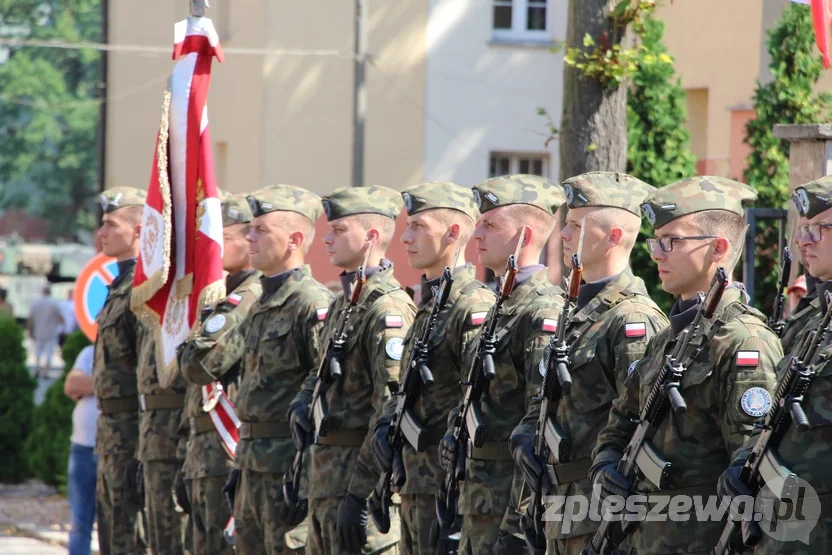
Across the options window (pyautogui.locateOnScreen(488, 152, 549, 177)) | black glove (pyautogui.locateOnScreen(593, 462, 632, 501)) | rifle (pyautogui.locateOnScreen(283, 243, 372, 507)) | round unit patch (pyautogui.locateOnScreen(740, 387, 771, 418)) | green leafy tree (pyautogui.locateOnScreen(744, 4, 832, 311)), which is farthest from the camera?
window (pyautogui.locateOnScreen(488, 152, 549, 177))

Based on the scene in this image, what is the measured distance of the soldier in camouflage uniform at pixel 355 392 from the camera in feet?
19.4

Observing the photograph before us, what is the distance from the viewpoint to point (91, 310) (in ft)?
31.3

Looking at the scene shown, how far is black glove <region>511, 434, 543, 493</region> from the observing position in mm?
4789

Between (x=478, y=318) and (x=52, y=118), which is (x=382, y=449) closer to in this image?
(x=478, y=318)

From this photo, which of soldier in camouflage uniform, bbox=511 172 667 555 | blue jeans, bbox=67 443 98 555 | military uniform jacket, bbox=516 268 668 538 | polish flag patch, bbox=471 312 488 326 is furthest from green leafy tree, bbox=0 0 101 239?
military uniform jacket, bbox=516 268 668 538

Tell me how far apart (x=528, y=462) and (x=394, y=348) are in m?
1.29

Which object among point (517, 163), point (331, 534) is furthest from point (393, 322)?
point (517, 163)

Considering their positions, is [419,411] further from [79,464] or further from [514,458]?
[79,464]

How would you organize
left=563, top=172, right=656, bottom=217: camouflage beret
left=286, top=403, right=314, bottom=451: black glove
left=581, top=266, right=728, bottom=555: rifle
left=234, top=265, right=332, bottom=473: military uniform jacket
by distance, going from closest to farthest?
left=581, top=266, right=728, bottom=555: rifle → left=563, top=172, right=656, bottom=217: camouflage beret → left=286, top=403, right=314, bottom=451: black glove → left=234, top=265, right=332, bottom=473: military uniform jacket

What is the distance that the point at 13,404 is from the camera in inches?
495

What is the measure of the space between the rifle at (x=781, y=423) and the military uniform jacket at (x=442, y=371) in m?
1.89

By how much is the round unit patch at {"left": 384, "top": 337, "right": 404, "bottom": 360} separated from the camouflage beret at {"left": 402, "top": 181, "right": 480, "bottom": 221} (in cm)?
55

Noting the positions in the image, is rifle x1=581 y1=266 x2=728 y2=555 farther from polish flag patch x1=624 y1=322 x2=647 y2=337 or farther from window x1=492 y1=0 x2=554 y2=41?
window x1=492 y1=0 x2=554 y2=41

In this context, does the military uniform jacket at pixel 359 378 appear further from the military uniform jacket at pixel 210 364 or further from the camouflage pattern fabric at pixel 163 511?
the camouflage pattern fabric at pixel 163 511
